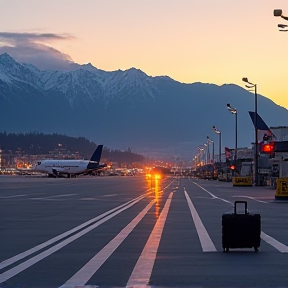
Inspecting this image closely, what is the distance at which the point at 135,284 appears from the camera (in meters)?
11.2

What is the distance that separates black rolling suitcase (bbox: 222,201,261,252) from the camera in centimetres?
1466

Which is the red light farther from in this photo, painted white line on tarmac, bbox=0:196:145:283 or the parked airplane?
the parked airplane

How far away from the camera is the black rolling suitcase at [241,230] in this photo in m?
14.7

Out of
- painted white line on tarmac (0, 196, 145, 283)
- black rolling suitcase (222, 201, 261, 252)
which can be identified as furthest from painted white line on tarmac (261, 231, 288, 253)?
painted white line on tarmac (0, 196, 145, 283)

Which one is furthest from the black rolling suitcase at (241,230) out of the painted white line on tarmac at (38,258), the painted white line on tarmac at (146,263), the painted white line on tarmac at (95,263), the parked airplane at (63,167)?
the parked airplane at (63,167)

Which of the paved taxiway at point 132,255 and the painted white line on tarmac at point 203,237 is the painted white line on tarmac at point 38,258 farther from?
the painted white line on tarmac at point 203,237

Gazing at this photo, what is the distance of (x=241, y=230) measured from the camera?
48.6ft

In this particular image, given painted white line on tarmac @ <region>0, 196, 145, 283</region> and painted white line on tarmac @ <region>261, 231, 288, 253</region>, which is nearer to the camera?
painted white line on tarmac @ <region>0, 196, 145, 283</region>

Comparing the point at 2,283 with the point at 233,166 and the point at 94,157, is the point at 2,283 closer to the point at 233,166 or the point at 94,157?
the point at 233,166

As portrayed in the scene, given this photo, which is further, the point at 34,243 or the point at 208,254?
the point at 34,243

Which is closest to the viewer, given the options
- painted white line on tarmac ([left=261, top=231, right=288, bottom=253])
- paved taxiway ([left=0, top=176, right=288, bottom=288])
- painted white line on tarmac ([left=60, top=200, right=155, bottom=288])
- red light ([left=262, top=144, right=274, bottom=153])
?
painted white line on tarmac ([left=60, top=200, right=155, bottom=288])

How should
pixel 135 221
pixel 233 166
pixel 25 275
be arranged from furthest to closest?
1. pixel 233 166
2. pixel 135 221
3. pixel 25 275

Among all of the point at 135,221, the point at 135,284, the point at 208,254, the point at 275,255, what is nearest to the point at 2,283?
the point at 135,284

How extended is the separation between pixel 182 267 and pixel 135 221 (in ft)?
36.2
